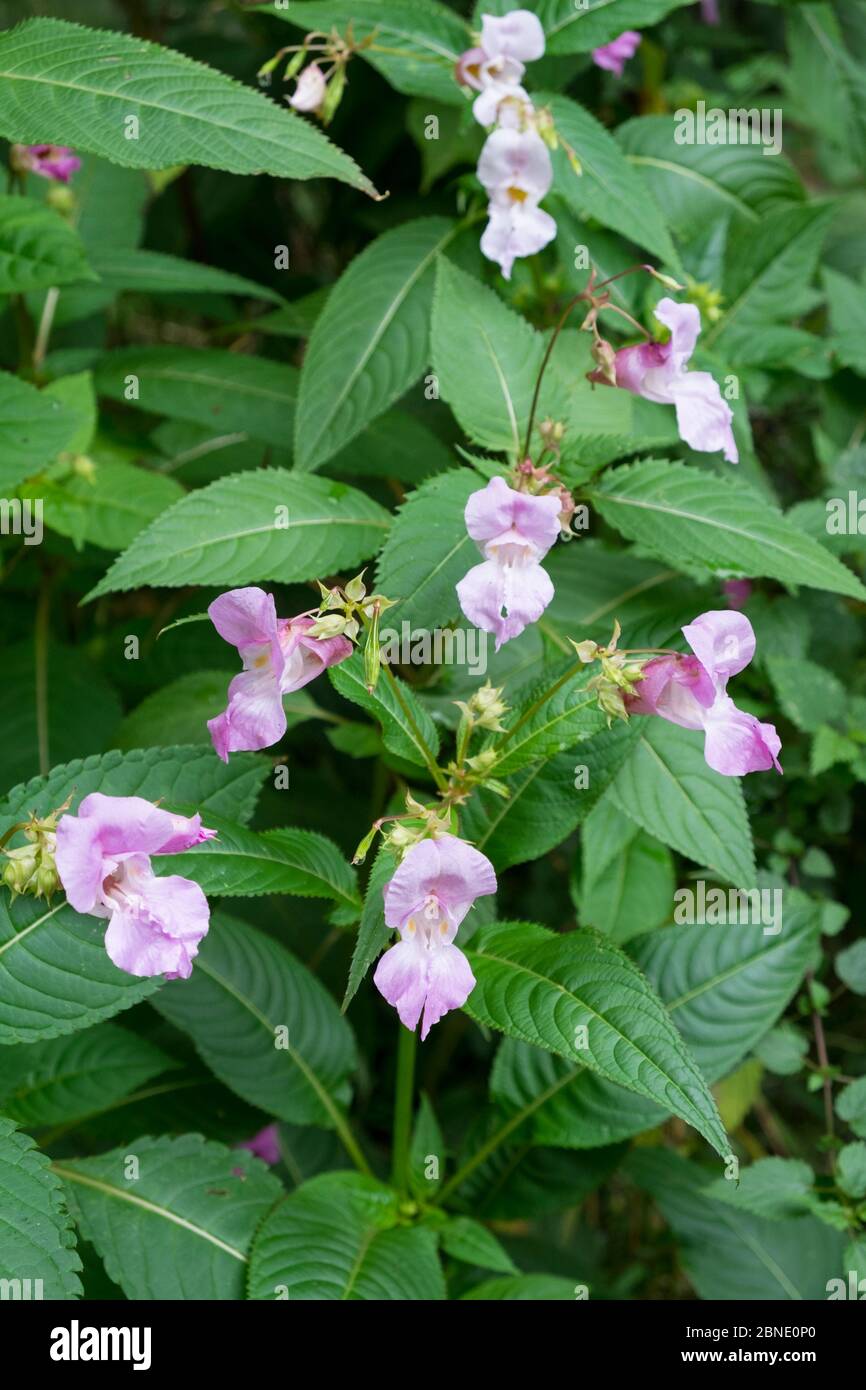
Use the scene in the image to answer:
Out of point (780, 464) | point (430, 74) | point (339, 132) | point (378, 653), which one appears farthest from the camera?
point (780, 464)

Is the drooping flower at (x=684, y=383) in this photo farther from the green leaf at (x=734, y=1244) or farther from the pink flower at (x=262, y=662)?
the green leaf at (x=734, y=1244)

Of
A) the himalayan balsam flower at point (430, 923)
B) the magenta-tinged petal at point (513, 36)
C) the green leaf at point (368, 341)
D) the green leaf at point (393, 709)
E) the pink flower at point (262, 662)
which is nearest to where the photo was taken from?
the himalayan balsam flower at point (430, 923)

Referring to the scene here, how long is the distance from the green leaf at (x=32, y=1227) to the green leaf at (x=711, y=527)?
99 centimetres

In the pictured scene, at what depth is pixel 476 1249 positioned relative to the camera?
1645mm

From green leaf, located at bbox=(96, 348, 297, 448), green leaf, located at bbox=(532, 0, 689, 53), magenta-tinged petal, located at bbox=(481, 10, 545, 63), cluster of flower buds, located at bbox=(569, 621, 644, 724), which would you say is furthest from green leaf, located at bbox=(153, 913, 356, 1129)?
green leaf, located at bbox=(532, 0, 689, 53)

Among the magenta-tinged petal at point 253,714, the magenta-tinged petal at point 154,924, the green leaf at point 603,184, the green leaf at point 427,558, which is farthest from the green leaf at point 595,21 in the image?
the magenta-tinged petal at point 154,924

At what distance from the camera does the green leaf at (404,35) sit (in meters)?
1.88

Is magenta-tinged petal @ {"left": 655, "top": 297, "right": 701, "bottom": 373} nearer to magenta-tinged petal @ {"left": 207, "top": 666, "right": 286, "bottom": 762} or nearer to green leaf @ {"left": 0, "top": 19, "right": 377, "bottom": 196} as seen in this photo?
green leaf @ {"left": 0, "top": 19, "right": 377, "bottom": 196}

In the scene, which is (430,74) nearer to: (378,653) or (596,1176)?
(378,653)

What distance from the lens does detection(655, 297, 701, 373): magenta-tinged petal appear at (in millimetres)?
1531

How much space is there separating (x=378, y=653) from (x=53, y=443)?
28.5 inches

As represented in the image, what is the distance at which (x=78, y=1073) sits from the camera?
5.64 ft

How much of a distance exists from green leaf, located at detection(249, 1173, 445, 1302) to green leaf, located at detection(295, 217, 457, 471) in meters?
0.95

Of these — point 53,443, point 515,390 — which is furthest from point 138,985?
point 515,390
